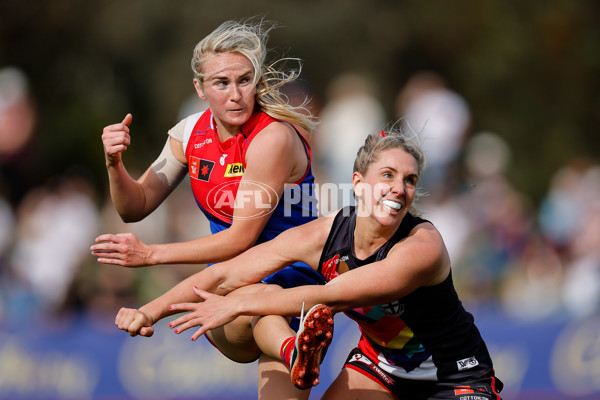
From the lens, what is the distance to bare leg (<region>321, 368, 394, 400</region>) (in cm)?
465

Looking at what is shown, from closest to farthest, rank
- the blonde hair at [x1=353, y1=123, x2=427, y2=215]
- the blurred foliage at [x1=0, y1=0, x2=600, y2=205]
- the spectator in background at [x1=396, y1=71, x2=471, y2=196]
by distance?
the blonde hair at [x1=353, y1=123, x2=427, y2=215] → the spectator in background at [x1=396, y1=71, x2=471, y2=196] → the blurred foliage at [x1=0, y1=0, x2=600, y2=205]

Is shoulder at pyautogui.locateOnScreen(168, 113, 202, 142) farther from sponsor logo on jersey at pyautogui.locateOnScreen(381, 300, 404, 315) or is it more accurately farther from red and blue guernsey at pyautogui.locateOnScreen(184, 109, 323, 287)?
sponsor logo on jersey at pyautogui.locateOnScreen(381, 300, 404, 315)

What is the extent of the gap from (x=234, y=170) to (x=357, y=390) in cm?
125

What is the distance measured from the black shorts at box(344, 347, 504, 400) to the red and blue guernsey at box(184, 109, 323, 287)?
50 centimetres

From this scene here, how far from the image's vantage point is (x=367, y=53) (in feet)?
48.3

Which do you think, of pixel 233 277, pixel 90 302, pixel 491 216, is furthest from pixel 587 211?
pixel 233 277

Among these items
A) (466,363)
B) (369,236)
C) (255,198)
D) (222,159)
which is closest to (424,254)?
(369,236)

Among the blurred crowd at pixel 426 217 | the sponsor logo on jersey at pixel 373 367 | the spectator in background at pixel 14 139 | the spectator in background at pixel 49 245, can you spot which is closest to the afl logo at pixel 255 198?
the sponsor logo on jersey at pixel 373 367

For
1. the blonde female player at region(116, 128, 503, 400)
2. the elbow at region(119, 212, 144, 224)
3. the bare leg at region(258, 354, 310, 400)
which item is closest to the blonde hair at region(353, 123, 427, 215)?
the blonde female player at region(116, 128, 503, 400)

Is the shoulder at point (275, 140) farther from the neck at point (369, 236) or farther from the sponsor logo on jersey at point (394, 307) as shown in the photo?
the sponsor logo on jersey at point (394, 307)

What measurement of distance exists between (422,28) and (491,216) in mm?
6915

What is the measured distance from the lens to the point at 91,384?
8.12 m

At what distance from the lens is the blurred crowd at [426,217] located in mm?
8547

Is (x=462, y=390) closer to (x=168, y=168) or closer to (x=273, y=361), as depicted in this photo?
(x=273, y=361)
